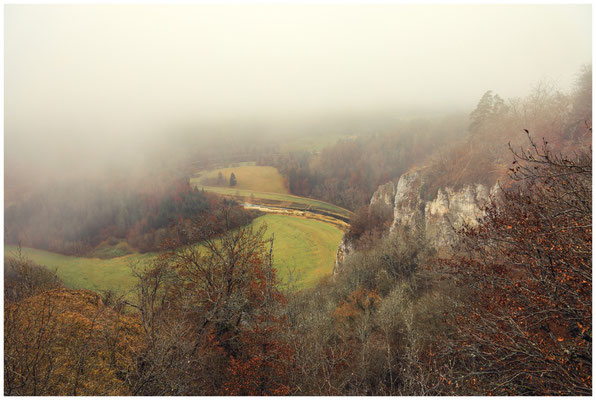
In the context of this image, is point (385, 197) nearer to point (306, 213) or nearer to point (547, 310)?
point (306, 213)

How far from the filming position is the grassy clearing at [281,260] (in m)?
33.2

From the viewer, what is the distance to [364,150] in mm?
60906

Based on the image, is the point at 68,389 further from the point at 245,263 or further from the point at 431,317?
the point at 431,317

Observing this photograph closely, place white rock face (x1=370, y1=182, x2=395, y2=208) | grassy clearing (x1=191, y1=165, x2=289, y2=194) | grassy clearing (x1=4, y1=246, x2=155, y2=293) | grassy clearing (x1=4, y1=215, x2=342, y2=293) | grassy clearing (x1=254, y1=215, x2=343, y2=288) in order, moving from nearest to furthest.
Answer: grassy clearing (x1=4, y1=246, x2=155, y2=293) → grassy clearing (x1=4, y1=215, x2=342, y2=293) → grassy clearing (x1=254, y1=215, x2=343, y2=288) → white rock face (x1=370, y1=182, x2=395, y2=208) → grassy clearing (x1=191, y1=165, x2=289, y2=194)

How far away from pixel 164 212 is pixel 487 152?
41431 millimetres

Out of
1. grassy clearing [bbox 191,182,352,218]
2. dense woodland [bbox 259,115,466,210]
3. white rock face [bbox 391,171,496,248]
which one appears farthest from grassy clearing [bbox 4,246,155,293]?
dense woodland [bbox 259,115,466,210]

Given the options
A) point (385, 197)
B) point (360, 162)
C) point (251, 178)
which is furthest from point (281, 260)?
point (360, 162)

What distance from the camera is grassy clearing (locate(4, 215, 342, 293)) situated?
33.2 meters

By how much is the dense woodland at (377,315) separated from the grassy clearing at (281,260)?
491 inches

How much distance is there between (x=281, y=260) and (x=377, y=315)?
914 inches

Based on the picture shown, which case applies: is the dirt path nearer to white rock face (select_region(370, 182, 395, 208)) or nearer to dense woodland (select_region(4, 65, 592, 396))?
white rock face (select_region(370, 182, 395, 208))

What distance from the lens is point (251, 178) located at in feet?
173

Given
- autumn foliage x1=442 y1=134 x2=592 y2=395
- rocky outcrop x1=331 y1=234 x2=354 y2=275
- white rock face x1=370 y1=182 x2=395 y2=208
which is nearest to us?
autumn foliage x1=442 y1=134 x2=592 y2=395

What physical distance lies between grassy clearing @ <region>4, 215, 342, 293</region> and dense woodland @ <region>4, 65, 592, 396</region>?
12465mm
